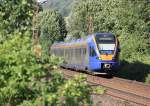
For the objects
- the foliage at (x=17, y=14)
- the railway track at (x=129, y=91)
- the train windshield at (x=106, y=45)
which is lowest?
the railway track at (x=129, y=91)

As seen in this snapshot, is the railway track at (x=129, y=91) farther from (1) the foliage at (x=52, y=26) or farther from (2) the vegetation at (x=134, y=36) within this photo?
(1) the foliage at (x=52, y=26)

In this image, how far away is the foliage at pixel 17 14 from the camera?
7172 mm

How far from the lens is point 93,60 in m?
30.3

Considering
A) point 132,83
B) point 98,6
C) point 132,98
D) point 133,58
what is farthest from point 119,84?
point 98,6

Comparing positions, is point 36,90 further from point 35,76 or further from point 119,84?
point 119,84

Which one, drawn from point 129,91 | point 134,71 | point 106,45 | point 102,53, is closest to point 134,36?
point 134,71

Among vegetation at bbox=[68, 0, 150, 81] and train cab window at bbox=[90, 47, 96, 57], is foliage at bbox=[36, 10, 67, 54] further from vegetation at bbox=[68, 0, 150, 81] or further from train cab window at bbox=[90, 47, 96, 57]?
train cab window at bbox=[90, 47, 96, 57]

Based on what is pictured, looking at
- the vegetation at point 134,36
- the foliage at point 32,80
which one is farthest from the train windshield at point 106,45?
the foliage at point 32,80

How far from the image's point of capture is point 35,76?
603cm

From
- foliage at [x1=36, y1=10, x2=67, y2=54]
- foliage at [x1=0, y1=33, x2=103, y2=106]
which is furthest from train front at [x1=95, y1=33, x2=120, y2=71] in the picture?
foliage at [x1=36, y1=10, x2=67, y2=54]

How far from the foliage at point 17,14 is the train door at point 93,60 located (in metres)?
22.5

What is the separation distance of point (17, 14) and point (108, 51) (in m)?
23.0

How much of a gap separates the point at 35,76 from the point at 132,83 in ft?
63.8

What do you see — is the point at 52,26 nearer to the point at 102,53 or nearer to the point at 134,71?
the point at 134,71
